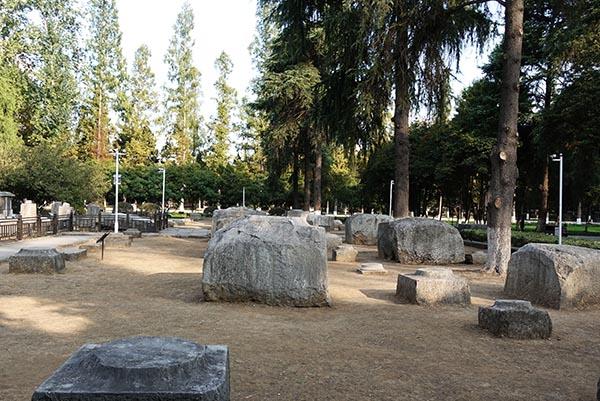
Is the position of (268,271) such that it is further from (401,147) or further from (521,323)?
(401,147)

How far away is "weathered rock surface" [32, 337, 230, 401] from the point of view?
109 inches

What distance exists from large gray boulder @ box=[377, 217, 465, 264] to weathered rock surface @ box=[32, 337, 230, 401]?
40.4 ft

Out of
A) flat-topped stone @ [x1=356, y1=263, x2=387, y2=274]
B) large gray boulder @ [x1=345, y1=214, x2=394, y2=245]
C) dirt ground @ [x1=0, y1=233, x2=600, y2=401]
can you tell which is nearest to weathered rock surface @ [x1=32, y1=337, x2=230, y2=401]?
dirt ground @ [x1=0, y1=233, x2=600, y2=401]

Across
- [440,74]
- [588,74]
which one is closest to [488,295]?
[440,74]

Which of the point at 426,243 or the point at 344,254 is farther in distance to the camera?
the point at 344,254

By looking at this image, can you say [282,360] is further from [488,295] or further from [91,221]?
[91,221]

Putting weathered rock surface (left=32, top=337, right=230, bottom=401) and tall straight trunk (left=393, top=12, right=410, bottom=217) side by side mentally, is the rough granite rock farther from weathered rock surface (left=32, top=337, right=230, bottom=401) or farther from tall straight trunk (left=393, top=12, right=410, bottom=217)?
tall straight trunk (left=393, top=12, right=410, bottom=217)

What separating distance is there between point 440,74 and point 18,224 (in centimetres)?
1625

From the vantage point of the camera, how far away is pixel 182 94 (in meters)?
57.7

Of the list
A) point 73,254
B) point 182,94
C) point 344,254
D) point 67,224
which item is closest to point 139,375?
point 73,254

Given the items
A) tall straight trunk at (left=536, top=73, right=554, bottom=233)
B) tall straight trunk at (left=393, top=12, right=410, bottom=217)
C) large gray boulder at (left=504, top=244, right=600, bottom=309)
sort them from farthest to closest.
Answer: tall straight trunk at (left=536, top=73, right=554, bottom=233) → tall straight trunk at (left=393, top=12, right=410, bottom=217) → large gray boulder at (left=504, top=244, right=600, bottom=309)

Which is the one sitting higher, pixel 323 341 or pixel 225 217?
pixel 225 217

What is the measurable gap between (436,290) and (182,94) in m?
53.0

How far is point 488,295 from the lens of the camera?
9.80 metres
